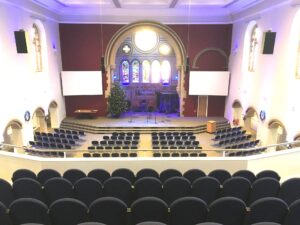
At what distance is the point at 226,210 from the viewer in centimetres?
375

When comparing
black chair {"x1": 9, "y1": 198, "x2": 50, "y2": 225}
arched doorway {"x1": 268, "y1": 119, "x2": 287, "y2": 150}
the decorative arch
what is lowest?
arched doorway {"x1": 268, "y1": 119, "x2": 287, "y2": 150}

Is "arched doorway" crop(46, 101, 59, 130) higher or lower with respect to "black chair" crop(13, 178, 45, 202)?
lower

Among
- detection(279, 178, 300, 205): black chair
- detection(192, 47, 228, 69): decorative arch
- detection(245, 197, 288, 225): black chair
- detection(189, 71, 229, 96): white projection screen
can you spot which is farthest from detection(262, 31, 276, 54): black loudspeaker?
detection(245, 197, 288, 225): black chair

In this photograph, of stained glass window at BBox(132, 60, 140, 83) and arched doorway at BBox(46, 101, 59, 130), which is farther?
stained glass window at BBox(132, 60, 140, 83)

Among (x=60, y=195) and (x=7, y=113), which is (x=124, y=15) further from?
(x=60, y=195)

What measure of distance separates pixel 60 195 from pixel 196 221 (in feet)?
7.83

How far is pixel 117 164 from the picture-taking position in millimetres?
6789

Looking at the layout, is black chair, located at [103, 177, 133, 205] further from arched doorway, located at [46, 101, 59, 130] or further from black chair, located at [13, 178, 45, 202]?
arched doorway, located at [46, 101, 59, 130]

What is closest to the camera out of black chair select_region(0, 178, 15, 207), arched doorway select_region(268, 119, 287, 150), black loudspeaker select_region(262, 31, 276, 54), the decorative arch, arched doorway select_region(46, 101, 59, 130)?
black chair select_region(0, 178, 15, 207)

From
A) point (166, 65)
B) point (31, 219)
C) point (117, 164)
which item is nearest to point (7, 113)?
point (117, 164)

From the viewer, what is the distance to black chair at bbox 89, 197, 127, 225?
372 cm

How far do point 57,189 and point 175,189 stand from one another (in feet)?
6.76

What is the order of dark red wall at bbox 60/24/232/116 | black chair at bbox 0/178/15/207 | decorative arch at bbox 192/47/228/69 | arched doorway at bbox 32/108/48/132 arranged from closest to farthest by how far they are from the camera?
black chair at bbox 0/178/15/207, arched doorway at bbox 32/108/48/132, dark red wall at bbox 60/24/232/116, decorative arch at bbox 192/47/228/69

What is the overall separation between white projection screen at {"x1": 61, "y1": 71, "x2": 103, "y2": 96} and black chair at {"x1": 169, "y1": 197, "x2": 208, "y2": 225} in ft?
53.6
